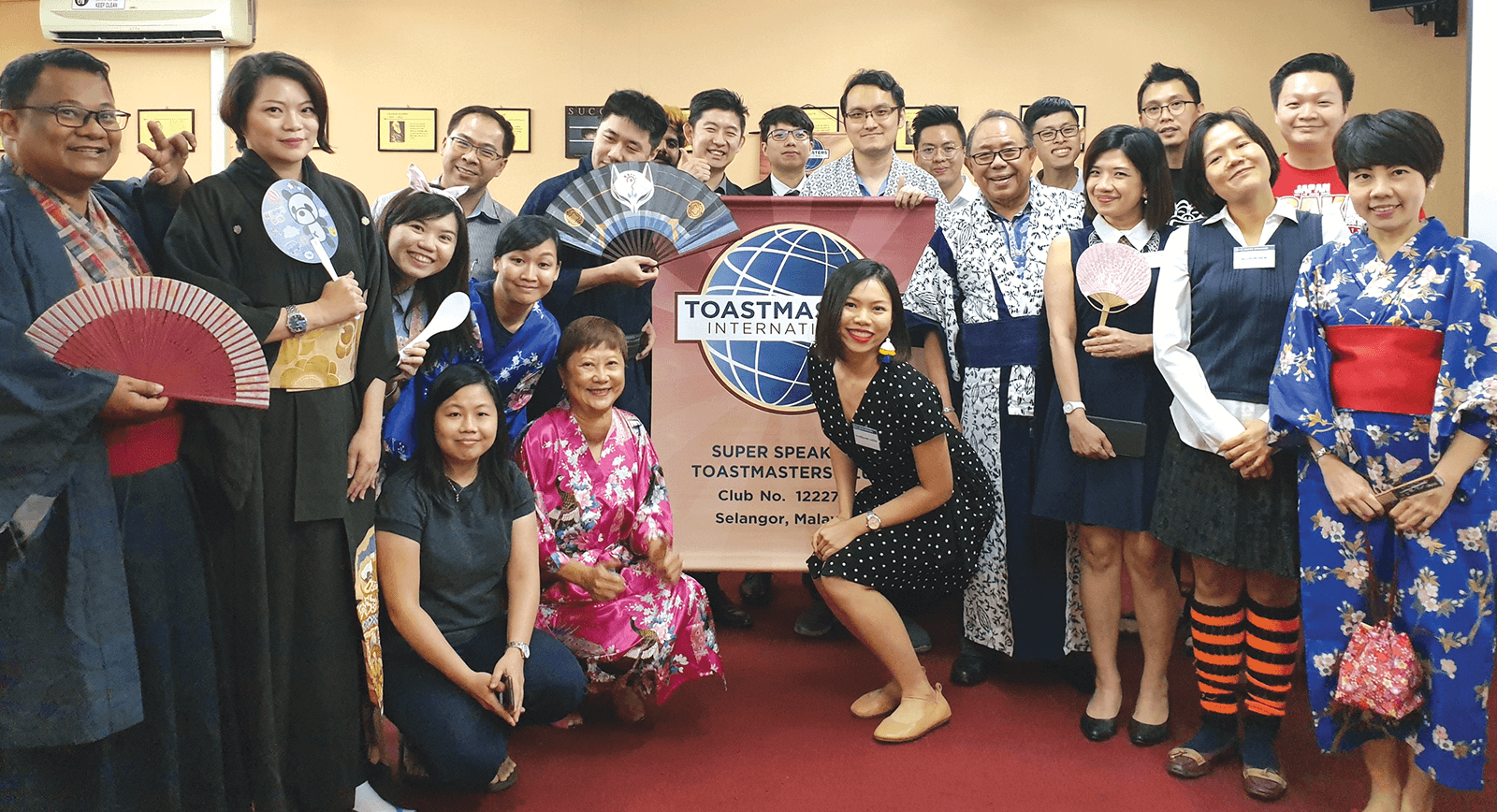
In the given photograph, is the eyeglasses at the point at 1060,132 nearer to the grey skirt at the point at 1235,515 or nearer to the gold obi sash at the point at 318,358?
the grey skirt at the point at 1235,515

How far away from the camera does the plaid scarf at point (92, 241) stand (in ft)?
5.25

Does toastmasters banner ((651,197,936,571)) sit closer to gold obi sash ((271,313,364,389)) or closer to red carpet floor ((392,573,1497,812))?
red carpet floor ((392,573,1497,812))

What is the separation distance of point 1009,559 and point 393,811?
1.68 metres

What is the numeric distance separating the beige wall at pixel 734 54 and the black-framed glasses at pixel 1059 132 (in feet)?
8.94

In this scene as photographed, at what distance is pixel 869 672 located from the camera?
9.09 ft

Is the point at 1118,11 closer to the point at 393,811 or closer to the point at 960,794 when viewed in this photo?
the point at 960,794

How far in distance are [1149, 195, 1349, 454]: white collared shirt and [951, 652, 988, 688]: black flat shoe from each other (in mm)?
914

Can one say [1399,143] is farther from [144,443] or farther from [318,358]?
[144,443]

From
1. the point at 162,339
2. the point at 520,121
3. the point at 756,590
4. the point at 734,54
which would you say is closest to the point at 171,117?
the point at 520,121

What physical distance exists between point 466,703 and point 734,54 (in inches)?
179

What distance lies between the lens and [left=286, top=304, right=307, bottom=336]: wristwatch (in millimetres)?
1728

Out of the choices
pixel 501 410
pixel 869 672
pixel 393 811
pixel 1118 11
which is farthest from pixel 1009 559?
pixel 1118 11

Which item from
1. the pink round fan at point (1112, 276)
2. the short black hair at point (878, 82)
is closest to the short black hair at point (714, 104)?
the short black hair at point (878, 82)

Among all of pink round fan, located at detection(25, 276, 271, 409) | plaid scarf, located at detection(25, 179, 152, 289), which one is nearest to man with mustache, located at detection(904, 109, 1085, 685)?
pink round fan, located at detection(25, 276, 271, 409)
